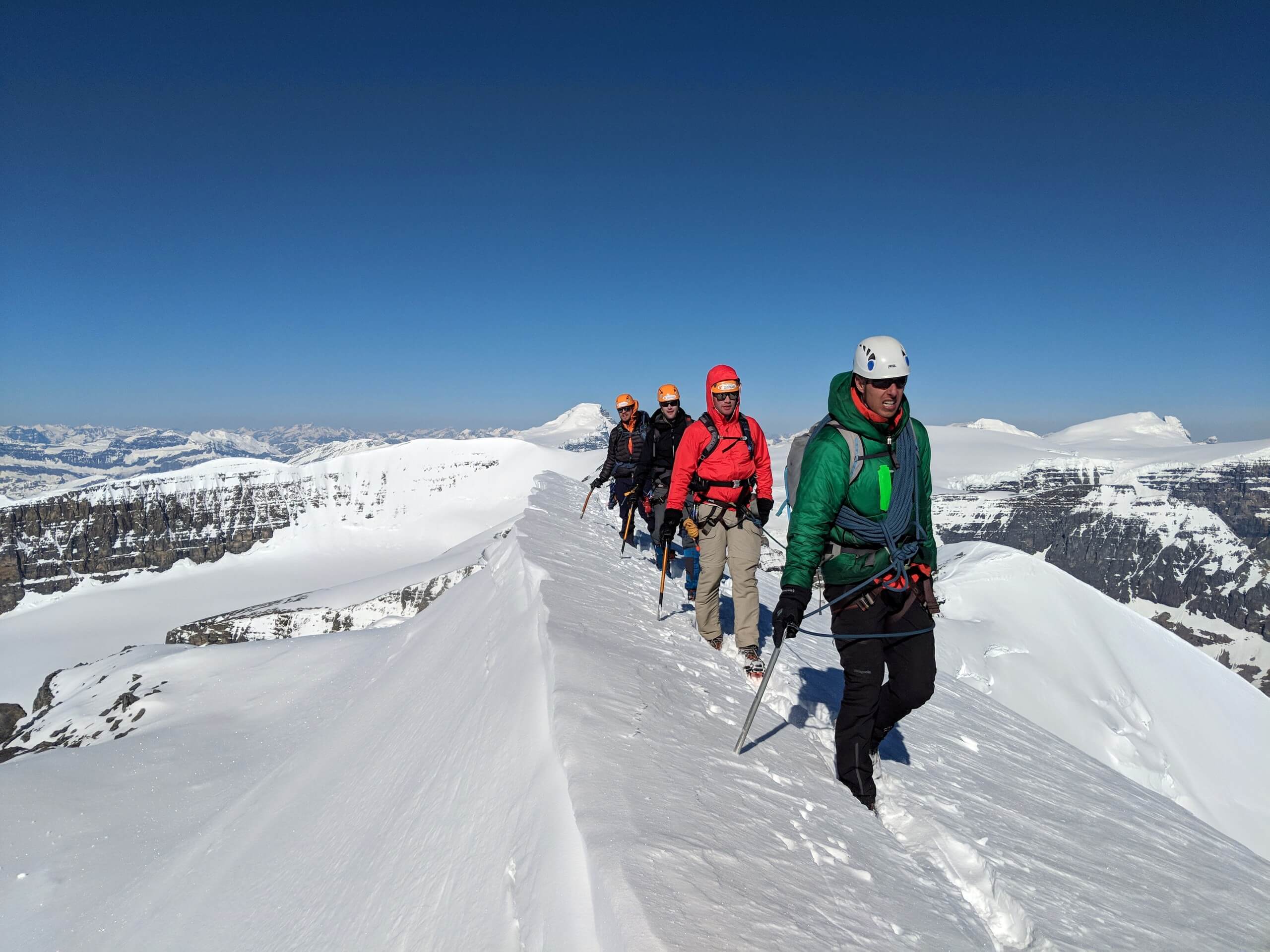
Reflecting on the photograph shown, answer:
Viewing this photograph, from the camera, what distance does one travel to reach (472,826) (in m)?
3.57

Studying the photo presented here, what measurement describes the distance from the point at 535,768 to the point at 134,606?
152070 millimetres

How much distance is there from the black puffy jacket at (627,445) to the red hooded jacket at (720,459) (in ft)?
14.4

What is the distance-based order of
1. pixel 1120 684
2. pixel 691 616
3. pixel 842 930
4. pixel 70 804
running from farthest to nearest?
pixel 1120 684 → pixel 691 616 → pixel 70 804 → pixel 842 930

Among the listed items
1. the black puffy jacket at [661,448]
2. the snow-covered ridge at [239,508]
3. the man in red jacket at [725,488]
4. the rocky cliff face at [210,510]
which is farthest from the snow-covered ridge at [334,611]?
the rocky cliff face at [210,510]

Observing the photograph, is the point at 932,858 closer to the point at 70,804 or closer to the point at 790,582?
the point at 790,582

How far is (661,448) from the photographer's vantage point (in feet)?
36.7

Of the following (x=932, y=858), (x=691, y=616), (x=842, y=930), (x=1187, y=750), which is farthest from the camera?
(x=1187, y=750)

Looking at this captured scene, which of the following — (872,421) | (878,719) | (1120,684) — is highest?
(872,421)

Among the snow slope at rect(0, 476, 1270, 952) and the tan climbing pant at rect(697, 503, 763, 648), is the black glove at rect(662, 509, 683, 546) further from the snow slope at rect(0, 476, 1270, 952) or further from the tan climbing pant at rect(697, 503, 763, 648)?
the snow slope at rect(0, 476, 1270, 952)

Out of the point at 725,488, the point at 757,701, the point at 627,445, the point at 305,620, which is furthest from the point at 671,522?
the point at 305,620

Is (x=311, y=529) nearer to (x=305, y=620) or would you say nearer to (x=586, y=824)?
(x=305, y=620)

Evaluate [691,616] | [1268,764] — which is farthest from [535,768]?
[1268,764]

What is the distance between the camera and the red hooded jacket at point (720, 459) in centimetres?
712

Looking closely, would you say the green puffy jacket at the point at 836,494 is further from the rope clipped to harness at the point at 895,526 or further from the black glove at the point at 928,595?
the black glove at the point at 928,595
